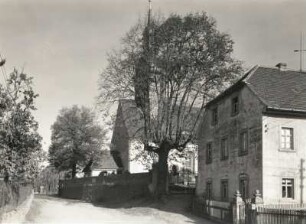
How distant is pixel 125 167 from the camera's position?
61375 mm

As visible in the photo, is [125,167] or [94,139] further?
[94,139]

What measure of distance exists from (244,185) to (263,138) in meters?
3.68

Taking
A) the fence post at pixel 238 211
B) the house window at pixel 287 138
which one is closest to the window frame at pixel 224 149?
the house window at pixel 287 138

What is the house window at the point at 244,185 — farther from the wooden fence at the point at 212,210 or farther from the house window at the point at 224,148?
the house window at the point at 224,148

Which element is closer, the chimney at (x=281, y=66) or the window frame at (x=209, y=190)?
the chimney at (x=281, y=66)

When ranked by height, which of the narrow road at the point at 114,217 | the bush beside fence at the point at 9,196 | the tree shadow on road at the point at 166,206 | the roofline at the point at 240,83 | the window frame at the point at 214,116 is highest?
the roofline at the point at 240,83

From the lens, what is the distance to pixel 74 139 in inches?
2557

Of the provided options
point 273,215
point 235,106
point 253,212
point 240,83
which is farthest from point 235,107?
point 273,215

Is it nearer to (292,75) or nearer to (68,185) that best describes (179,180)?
(68,185)

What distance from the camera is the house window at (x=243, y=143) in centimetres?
3024

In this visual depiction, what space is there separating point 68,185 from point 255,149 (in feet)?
116

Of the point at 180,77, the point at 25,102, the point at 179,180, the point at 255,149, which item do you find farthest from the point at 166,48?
the point at 179,180

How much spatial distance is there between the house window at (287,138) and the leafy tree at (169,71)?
11232mm

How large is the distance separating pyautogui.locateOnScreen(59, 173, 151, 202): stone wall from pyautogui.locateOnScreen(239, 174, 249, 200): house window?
14.9 m
